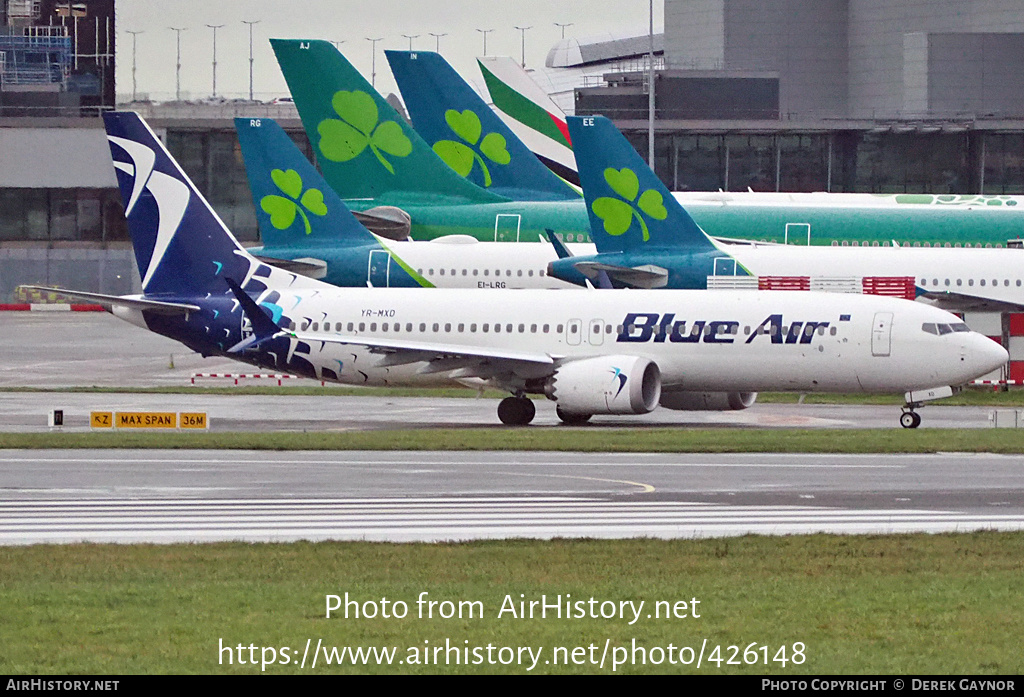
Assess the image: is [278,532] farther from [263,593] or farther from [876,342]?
→ [876,342]

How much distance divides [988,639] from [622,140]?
38236 millimetres

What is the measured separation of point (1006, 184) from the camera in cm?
11075

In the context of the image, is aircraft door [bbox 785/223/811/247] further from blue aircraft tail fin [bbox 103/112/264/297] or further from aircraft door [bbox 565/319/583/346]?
blue aircraft tail fin [bbox 103/112/264/297]

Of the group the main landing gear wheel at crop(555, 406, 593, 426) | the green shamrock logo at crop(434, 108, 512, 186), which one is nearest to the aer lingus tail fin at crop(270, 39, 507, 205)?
the green shamrock logo at crop(434, 108, 512, 186)

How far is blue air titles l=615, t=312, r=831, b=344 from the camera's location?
129ft

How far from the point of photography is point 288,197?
5228cm

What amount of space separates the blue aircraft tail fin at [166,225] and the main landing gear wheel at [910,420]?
15864 millimetres

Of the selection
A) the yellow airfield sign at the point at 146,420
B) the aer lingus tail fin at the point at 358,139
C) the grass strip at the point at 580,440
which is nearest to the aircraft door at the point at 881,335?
the grass strip at the point at 580,440

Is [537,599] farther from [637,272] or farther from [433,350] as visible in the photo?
[637,272]

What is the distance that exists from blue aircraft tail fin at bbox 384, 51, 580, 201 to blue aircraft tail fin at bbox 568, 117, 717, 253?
44.0ft

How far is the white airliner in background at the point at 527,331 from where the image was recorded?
39250 mm

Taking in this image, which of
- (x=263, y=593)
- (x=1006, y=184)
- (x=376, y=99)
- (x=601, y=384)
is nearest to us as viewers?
(x=263, y=593)

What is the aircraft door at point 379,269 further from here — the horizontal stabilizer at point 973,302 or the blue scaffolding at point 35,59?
the blue scaffolding at point 35,59

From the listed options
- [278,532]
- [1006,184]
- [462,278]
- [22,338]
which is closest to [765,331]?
[462,278]
